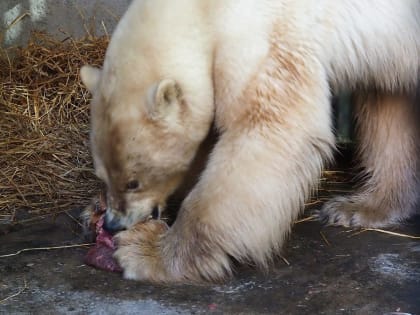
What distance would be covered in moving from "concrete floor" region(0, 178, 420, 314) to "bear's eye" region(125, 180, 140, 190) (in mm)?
357

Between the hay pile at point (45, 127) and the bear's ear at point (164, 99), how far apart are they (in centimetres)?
107

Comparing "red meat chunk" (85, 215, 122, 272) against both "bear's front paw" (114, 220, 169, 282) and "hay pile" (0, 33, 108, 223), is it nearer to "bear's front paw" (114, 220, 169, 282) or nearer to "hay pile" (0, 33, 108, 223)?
"bear's front paw" (114, 220, 169, 282)

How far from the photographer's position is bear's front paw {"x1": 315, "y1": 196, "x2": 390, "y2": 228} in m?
3.58

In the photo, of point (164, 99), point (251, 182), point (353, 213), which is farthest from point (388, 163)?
point (164, 99)

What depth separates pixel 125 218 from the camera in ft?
10.6

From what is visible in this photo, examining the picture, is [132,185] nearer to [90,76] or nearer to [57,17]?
[90,76]

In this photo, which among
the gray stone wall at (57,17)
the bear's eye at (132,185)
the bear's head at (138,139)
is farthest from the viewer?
the gray stone wall at (57,17)

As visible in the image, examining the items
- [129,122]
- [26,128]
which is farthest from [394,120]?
[26,128]

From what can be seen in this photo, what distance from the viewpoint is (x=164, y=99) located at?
2.97m

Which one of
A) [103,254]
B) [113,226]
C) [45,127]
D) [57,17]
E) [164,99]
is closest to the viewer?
[164,99]

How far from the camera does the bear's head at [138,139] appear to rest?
9.87ft

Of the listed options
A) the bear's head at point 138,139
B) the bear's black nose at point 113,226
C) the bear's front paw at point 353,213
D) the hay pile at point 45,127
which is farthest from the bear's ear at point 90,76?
the bear's front paw at point 353,213

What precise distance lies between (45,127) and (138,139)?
5.60 feet

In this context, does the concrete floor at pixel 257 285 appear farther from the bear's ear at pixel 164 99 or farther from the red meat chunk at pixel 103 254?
the bear's ear at pixel 164 99
